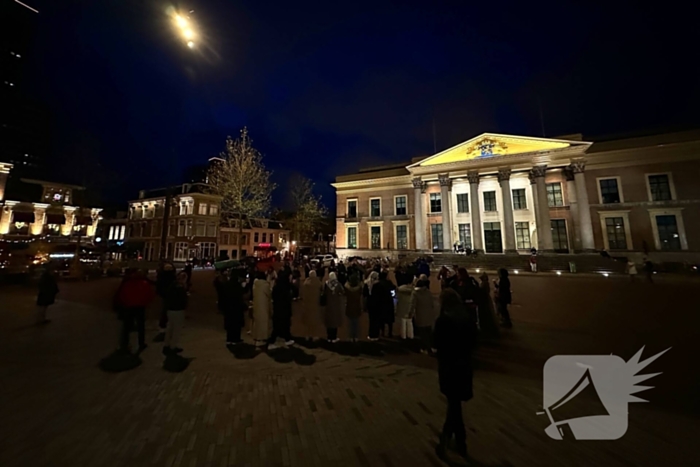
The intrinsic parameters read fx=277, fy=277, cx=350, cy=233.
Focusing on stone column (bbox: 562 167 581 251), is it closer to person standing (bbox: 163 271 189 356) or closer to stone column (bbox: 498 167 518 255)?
stone column (bbox: 498 167 518 255)

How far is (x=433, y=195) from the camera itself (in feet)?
116

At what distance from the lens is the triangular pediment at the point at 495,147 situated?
28.7 meters

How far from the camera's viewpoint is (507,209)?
29625mm

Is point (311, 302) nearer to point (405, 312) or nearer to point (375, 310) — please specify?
point (375, 310)

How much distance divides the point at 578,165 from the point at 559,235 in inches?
289

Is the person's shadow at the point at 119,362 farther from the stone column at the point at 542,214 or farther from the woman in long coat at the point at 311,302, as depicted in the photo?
the stone column at the point at 542,214

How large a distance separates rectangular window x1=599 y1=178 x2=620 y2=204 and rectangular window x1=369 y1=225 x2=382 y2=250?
80.4 ft

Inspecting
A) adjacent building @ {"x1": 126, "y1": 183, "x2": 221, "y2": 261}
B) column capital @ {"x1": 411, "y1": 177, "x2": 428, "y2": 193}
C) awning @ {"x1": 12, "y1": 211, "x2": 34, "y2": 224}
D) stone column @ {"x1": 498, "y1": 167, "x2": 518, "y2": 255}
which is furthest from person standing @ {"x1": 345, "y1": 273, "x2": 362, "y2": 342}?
awning @ {"x1": 12, "y1": 211, "x2": 34, "y2": 224}

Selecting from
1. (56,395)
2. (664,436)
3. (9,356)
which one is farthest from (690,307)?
(9,356)

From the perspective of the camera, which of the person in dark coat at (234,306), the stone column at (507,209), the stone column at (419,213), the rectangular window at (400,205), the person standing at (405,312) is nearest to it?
the person in dark coat at (234,306)

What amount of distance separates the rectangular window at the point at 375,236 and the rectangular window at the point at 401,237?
101 inches

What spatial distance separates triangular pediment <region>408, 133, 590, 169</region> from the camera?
2873 cm

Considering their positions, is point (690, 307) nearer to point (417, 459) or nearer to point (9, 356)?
point (417, 459)

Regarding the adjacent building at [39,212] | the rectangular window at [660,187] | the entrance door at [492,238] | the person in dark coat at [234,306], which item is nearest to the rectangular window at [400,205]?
the entrance door at [492,238]
